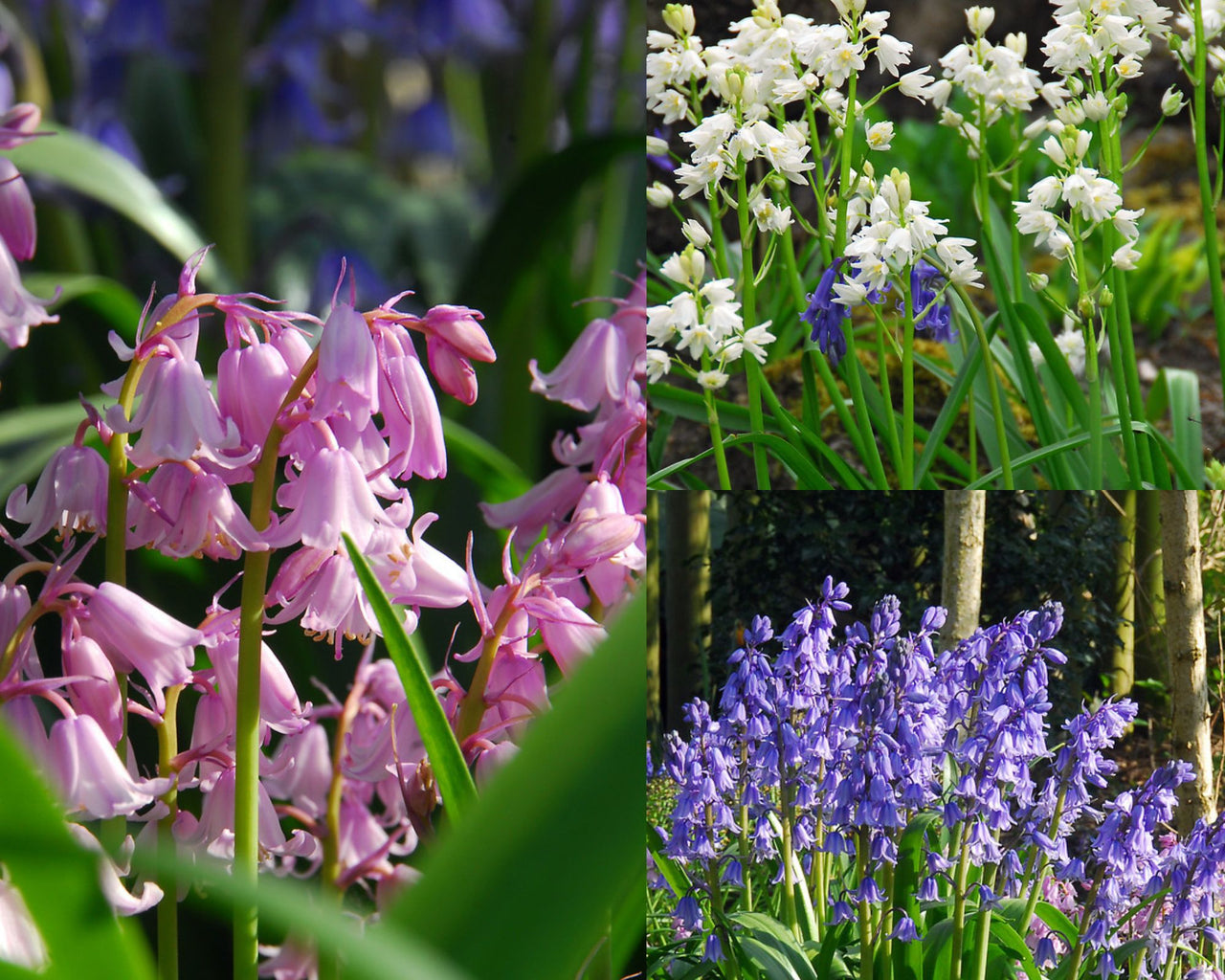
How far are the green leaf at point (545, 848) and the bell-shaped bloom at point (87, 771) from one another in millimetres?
141

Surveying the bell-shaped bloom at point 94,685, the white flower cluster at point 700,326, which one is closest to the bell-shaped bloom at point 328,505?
the bell-shaped bloom at point 94,685

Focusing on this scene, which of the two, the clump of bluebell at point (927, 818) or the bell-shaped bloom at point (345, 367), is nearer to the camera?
the bell-shaped bloom at point (345, 367)

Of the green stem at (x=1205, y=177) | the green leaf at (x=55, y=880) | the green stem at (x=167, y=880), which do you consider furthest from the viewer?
the green stem at (x=1205, y=177)

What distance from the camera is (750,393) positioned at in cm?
101

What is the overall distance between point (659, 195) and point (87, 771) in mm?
643

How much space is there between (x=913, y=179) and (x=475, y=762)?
21.5 inches

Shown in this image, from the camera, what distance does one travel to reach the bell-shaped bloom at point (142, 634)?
60cm

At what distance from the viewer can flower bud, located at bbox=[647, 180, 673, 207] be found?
104 centimetres

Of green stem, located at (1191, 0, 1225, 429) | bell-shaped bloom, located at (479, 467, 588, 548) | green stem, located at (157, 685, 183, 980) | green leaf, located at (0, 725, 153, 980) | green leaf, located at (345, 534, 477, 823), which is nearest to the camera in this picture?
green leaf, located at (0, 725, 153, 980)

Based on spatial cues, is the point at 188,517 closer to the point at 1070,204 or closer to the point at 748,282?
the point at 748,282

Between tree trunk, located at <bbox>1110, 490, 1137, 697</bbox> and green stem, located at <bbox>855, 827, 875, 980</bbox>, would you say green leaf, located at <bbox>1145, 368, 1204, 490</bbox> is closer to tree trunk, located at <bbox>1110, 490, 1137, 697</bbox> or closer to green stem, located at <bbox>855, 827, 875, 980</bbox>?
tree trunk, located at <bbox>1110, 490, 1137, 697</bbox>

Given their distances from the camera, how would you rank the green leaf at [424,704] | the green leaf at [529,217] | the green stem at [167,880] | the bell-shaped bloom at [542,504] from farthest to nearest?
the green leaf at [529,217], the bell-shaped bloom at [542,504], the green stem at [167,880], the green leaf at [424,704]

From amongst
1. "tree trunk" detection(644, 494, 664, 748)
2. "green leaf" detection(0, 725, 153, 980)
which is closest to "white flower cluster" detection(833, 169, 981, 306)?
"tree trunk" detection(644, 494, 664, 748)

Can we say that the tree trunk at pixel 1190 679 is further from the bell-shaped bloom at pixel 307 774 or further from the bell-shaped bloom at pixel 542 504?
→ the bell-shaped bloom at pixel 307 774
